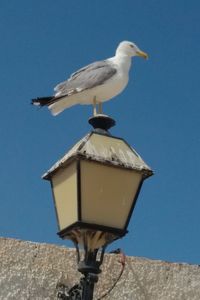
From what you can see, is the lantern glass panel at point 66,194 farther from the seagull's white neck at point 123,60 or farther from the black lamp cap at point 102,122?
the seagull's white neck at point 123,60

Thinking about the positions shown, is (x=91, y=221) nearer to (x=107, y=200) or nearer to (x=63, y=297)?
(x=107, y=200)

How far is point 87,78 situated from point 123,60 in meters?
0.34

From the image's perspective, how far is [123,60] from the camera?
4.25 m

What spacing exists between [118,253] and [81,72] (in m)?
1.25

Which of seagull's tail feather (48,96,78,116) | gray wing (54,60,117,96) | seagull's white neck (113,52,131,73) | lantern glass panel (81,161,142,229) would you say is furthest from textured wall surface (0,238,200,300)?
lantern glass panel (81,161,142,229)

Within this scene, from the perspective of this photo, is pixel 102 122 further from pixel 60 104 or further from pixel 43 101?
pixel 60 104

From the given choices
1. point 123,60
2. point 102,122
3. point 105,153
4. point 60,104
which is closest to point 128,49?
point 123,60

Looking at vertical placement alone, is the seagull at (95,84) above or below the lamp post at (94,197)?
above

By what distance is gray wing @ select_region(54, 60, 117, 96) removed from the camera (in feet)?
12.6

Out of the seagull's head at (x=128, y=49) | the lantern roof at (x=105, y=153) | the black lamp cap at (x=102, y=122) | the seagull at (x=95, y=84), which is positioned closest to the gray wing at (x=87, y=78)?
the seagull at (x=95, y=84)

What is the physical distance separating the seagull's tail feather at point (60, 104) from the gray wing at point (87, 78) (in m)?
0.04

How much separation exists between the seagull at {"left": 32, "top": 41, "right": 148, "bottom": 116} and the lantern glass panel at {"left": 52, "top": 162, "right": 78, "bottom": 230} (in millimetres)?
894

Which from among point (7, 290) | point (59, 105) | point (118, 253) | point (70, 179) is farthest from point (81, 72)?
point (70, 179)

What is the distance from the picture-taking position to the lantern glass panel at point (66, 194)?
2320mm
